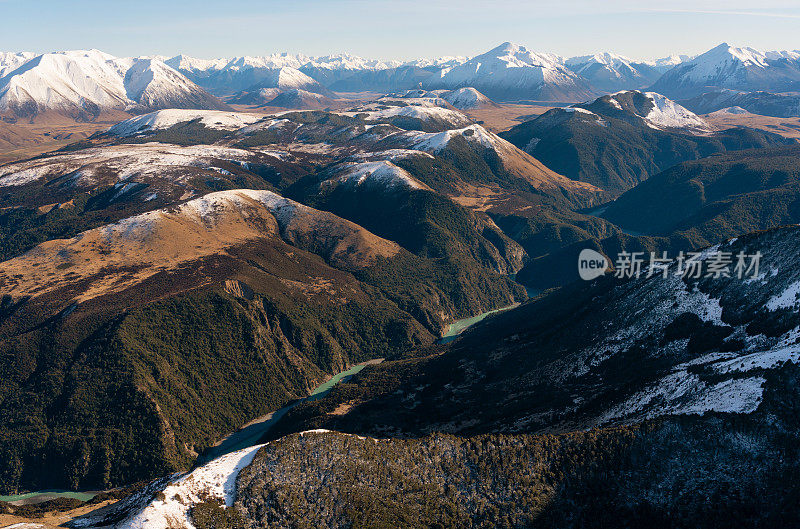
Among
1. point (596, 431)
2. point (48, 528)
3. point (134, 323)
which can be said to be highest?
point (134, 323)

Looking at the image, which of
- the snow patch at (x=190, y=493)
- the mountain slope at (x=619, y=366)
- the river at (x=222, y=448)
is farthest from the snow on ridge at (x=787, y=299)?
the river at (x=222, y=448)

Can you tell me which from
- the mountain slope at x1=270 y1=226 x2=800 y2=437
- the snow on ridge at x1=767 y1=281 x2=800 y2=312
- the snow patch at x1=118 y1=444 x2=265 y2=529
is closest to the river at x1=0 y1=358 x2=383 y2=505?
the mountain slope at x1=270 y1=226 x2=800 y2=437

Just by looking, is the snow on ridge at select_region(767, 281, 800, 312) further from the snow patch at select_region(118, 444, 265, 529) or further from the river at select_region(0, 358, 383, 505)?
the river at select_region(0, 358, 383, 505)

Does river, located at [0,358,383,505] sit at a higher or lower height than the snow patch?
lower

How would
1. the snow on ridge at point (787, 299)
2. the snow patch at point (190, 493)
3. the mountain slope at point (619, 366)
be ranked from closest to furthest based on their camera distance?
the snow patch at point (190, 493), the mountain slope at point (619, 366), the snow on ridge at point (787, 299)

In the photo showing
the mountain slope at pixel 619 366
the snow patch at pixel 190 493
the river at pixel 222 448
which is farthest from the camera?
the river at pixel 222 448

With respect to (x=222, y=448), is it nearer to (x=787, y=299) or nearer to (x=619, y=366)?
(x=619, y=366)

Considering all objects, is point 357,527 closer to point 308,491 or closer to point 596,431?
point 308,491

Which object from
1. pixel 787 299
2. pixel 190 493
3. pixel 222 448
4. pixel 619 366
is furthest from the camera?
pixel 222 448

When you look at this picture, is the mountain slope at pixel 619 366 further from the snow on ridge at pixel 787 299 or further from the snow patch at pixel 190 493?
the snow patch at pixel 190 493

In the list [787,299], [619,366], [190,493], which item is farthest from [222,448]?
[787,299]

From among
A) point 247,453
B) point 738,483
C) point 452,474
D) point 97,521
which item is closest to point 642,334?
point 738,483
